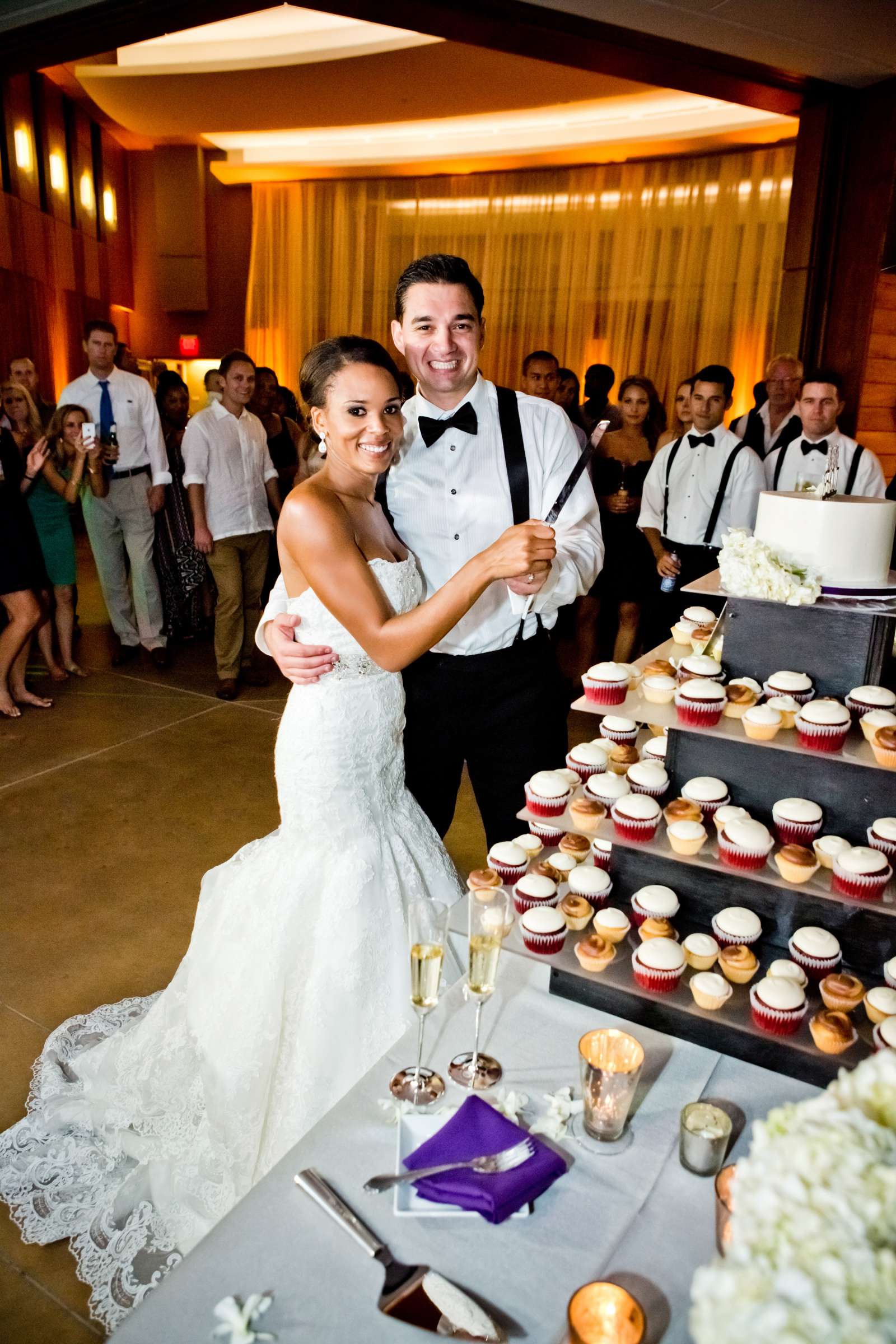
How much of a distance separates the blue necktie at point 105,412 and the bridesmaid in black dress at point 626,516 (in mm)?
2846

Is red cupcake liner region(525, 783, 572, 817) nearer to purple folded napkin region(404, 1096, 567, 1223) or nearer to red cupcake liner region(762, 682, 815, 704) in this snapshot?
red cupcake liner region(762, 682, 815, 704)

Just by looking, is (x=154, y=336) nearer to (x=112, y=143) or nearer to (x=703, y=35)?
(x=112, y=143)

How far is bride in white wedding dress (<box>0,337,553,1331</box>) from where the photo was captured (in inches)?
73.4

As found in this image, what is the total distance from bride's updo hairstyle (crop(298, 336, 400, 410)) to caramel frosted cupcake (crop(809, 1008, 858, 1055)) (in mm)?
1374

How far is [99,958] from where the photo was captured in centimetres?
285

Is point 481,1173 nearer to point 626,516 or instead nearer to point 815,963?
point 815,963

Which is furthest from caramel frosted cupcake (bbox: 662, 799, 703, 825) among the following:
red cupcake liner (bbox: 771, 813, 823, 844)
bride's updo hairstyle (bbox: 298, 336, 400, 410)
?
bride's updo hairstyle (bbox: 298, 336, 400, 410)

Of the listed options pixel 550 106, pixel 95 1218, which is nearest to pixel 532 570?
pixel 95 1218

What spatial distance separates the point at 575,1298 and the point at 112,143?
43.6 feet

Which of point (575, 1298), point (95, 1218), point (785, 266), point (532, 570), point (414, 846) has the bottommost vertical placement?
point (95, 1218)

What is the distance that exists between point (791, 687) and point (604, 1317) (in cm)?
83

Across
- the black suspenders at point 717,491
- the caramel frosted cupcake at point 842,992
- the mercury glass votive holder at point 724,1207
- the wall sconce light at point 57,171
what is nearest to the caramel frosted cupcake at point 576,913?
the caramel frosted cupcake at point 842,992

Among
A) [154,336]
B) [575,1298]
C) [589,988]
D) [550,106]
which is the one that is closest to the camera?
[575,1298]

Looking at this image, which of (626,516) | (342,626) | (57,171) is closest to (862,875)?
(342,626)
